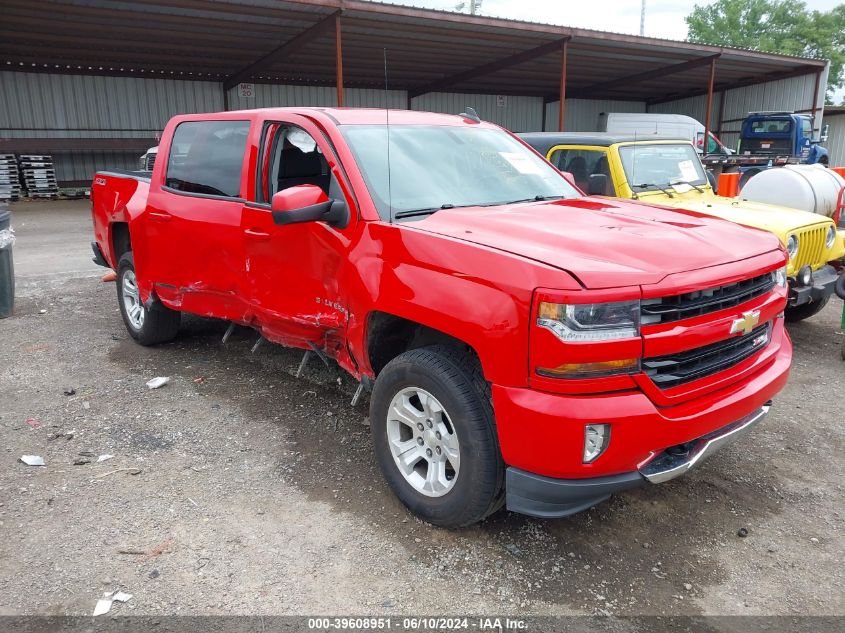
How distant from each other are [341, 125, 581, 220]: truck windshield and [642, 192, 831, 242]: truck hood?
5.59ft

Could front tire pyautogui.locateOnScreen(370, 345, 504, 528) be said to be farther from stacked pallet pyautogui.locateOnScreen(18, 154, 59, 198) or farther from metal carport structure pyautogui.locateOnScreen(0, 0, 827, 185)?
stacked pallet pyautogui.locateOnScreen(18, 154, 59, 198)

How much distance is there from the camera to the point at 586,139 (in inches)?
273

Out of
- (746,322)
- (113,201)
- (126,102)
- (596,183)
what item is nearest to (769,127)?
(596,183)

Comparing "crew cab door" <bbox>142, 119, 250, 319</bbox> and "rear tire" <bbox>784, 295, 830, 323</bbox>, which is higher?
"crew cab door" <bbox>142, 119, 250, 319</bbox>

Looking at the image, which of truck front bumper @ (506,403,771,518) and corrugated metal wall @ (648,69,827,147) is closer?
truck front bumper @ (506,403,771,518)

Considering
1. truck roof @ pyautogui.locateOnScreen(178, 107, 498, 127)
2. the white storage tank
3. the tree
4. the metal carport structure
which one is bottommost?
the white storage tank

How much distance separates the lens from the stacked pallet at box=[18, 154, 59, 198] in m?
20.9

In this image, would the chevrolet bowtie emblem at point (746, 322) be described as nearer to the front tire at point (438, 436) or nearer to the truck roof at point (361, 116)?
the front tire at point (438, 436)

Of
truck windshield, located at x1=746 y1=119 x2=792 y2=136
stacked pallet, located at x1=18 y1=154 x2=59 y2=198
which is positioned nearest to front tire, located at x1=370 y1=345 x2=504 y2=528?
truck windshield, located at x1=746 y1=119 x2=792 y2=136

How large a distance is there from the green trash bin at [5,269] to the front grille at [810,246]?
753 cm

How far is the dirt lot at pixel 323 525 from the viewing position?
8.96 feet

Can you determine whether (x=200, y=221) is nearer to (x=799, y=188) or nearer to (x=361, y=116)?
(x=361, y=116)

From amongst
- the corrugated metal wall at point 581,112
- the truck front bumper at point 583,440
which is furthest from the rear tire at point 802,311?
the corrugated metal wall at point 581,112

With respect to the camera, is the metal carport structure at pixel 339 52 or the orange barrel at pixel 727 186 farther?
the metal carport structure at pixel 339 52
